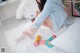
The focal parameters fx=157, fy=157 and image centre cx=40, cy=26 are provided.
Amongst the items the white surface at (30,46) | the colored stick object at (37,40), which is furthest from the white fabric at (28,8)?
the colored stick object at (37,40)

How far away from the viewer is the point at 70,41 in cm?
143

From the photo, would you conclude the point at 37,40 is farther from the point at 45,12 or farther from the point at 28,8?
the point at 28,8

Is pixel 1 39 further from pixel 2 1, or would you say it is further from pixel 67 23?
pixel 67 23

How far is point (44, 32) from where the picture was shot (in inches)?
72.2

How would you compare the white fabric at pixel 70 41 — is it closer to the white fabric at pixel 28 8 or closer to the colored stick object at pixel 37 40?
the colored stick object at pixel 37 40

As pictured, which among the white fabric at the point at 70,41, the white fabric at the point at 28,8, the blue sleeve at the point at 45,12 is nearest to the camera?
the white fabric at the point at 70,41

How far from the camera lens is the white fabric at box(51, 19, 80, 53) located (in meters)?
1.37

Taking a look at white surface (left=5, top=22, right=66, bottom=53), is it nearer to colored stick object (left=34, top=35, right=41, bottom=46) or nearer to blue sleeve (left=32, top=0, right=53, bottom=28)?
colored stick object (left=34, top=35, right=41, bottom=46)

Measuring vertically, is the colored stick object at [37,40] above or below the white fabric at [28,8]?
below

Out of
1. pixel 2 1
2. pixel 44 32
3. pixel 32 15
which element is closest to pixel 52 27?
pixel 44 32

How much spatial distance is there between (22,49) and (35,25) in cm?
28

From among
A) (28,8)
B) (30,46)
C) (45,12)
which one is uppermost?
(45,12)

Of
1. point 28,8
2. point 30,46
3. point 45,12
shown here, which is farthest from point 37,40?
point 28,8

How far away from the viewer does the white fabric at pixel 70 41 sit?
4.48ft
